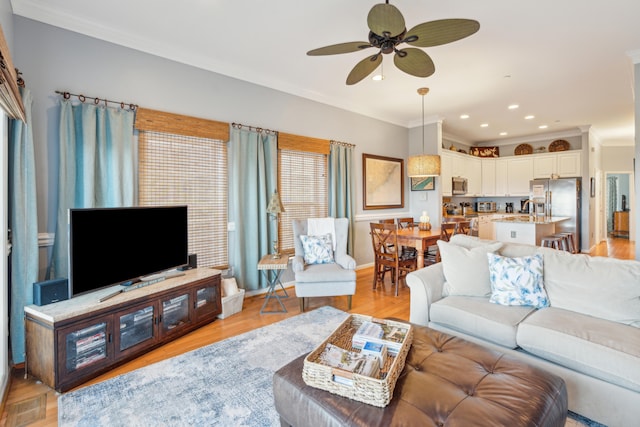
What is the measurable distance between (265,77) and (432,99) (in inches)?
107

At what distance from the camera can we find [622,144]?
27.7 feet

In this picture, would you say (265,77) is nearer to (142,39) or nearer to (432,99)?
(142,39)

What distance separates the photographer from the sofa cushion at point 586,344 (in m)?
1.58

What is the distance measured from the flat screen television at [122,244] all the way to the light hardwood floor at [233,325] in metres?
0.67

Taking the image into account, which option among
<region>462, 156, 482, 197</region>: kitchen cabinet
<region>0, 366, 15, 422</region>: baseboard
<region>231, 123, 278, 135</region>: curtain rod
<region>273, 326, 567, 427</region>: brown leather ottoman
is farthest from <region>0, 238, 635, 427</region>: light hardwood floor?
<region>462, 156, 482, 197</region>: kitchen cabinet

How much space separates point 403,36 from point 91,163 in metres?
2.83

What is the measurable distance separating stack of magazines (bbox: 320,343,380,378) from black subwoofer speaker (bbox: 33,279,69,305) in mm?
2088

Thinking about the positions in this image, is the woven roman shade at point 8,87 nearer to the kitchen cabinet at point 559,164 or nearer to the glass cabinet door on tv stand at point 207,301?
the glass cabinet door on tv stand at point 207,301

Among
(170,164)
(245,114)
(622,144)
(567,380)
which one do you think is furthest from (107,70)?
(622,144)

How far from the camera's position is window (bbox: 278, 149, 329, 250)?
4383mm

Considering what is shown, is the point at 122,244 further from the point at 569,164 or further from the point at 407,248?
the point at 569,164

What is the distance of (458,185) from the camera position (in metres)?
7.04

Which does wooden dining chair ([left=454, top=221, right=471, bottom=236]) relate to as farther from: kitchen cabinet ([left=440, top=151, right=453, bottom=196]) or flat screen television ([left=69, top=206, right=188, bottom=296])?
flat screen television ([left=69, top=206, right=188, bottom=296])

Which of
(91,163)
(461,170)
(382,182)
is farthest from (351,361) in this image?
(461,170)
